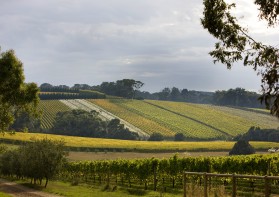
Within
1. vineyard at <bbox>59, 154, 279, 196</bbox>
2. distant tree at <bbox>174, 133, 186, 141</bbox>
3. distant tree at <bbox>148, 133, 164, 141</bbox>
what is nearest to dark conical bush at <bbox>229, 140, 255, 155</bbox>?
vineyard at <bbox>59, 154, 279, 196</bbox>

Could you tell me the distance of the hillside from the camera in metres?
145

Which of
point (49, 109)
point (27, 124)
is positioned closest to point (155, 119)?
point (49, 109)

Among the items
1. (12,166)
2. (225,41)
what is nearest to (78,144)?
(12,166)

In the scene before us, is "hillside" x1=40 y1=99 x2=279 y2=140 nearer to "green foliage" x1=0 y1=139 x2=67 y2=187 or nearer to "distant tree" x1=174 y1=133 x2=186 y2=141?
"distant tree" x1=174 y1=133 x2=186 y2=141

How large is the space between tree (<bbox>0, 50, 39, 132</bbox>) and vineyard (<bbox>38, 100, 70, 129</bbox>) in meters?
110

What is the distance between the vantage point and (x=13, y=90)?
103ft

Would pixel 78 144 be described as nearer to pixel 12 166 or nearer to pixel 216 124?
pixel 12 166

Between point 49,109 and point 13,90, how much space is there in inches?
5333

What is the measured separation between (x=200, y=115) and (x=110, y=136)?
4812 cm

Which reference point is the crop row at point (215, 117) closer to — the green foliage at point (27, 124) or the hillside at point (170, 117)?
the hillside at point (170, 117)

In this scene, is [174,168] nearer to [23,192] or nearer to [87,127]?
[23,192]

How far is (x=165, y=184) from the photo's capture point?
5150cm

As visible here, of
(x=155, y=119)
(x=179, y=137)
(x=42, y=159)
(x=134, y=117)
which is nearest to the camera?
(x=42, y=159)

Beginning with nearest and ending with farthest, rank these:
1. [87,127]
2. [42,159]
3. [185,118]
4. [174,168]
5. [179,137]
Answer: [174,168], [42,159], [179,137], [87,127], [185,118]
